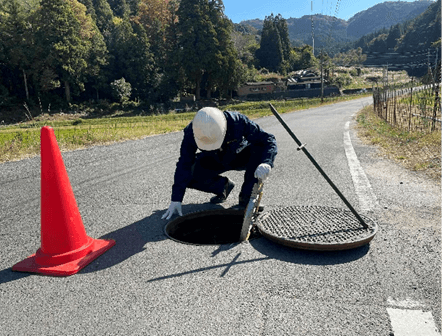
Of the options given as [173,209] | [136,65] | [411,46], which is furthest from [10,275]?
[411,46]

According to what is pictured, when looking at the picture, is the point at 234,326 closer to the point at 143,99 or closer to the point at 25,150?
the point at 25,150

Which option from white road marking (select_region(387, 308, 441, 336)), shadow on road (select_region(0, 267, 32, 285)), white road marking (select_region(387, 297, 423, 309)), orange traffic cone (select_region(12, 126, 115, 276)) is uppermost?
orange traffic cone (select_region(12, 126, 115, 276))

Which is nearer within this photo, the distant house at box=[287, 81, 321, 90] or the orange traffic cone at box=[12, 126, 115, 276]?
the orange traffic cone at box=[12, 126, 115, 276]

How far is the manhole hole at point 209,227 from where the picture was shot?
3.54m

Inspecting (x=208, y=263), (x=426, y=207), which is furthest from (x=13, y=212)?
(x=426, y=207)

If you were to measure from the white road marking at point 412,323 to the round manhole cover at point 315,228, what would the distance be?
78cm

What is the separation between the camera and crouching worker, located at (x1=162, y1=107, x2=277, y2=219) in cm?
Answer: 312

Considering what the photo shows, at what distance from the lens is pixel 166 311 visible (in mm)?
1923

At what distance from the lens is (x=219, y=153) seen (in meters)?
3.74

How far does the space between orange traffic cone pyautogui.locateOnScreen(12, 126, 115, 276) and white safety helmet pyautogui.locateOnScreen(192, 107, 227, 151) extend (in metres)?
1.22

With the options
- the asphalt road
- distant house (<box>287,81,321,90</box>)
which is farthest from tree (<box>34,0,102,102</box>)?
the asphalt road

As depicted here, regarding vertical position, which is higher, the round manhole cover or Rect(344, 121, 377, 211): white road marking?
the round manhole cover

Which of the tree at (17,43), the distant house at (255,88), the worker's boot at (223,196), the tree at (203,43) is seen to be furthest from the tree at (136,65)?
the worker's boot at (223,196)

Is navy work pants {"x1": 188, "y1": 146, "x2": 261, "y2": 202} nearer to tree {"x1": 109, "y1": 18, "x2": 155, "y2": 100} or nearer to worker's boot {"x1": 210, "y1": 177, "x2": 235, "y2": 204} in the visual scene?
worker's boot {"x1": 210, "y1": 177, "x2": 235, "y2": 204}
